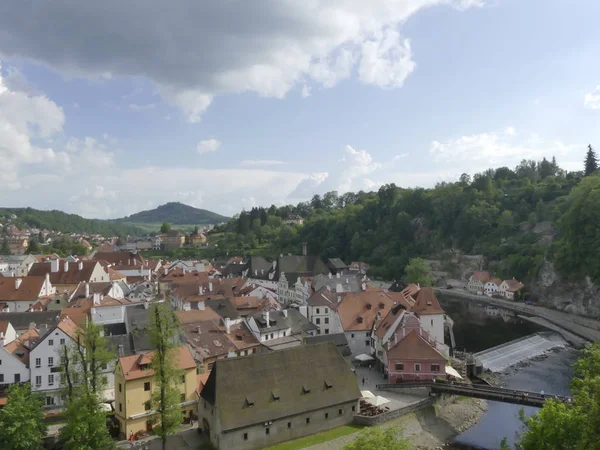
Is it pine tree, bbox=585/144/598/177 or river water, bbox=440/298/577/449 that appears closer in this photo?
river water, bbox=440/298/577/449

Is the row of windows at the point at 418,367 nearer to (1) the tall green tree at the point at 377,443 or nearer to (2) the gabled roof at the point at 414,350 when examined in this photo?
(2) the gabled roof at the point at 414,350

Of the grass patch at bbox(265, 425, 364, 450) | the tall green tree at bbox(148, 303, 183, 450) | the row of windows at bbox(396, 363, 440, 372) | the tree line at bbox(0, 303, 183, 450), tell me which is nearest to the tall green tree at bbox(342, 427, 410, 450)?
the grass patch at bbox(265, 425, 364, 450)

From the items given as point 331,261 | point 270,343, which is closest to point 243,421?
point 270,343

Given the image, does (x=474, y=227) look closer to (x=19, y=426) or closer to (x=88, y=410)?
(x=88, y=410)

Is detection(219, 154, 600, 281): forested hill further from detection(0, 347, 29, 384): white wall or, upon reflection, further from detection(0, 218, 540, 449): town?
detection(0, 347, 29, 384): white wall

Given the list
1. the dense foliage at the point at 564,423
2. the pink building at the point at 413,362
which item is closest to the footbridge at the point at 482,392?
the pink building at the point at 413,362

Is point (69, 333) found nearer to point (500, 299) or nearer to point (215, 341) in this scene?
point (215, 341)
